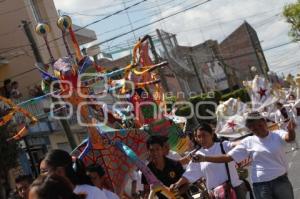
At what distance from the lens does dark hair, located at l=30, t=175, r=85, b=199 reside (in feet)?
11.0

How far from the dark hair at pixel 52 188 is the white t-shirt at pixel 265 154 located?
2.99 m

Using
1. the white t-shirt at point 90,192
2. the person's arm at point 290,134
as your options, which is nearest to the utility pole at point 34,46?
the person's arm at point 290,134

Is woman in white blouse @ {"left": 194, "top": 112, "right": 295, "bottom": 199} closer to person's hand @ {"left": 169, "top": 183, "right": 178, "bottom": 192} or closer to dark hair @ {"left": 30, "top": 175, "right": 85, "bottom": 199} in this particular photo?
person's hand @ {"left": 169, "top": 183, "right": 178, "bottom": 192}

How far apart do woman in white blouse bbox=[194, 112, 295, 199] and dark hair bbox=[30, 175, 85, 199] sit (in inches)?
114

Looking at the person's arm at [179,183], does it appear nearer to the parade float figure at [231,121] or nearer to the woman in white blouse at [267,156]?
the woman in white blouse at [267,156]

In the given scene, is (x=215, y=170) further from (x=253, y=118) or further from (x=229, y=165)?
(x=253, y=118)

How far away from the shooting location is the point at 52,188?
3.41 m

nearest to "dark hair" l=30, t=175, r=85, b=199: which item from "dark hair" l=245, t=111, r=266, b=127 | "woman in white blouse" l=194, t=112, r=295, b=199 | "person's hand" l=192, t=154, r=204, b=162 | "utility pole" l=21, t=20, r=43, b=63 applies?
"person's hand" l=192, t=154, r=204, b=162

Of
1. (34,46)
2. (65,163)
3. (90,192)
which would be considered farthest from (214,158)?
(34,46)

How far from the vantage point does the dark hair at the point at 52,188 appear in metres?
3.37

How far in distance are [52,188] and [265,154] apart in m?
3.30

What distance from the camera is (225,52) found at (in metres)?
88.4

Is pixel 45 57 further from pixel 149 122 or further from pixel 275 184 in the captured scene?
pixel 275 184

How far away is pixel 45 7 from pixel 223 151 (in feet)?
86.5
